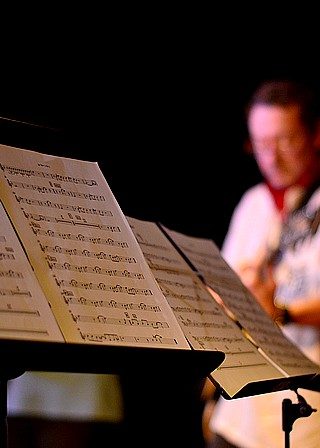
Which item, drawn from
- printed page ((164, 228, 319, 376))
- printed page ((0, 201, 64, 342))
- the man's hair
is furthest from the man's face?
printed page ((0, 201, 64, 342))

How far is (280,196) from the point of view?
210 cm

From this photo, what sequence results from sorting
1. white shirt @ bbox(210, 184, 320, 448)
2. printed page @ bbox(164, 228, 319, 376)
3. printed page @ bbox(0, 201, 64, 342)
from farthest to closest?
white shirt @ bbox(210, 184, 320, 448)
printed page @ bbox(164, 228, 319, 376)
printed page @ bbox(0, 201, 64, 342)

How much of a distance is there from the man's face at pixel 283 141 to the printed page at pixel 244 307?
602 mm

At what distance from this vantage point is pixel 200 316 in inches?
49.3

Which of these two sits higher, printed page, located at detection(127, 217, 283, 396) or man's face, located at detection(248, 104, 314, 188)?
man's face, located at detection(248, 104, 314, 188)

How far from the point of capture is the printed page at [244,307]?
1.36 metres

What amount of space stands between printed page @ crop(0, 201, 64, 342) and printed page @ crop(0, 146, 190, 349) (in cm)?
2

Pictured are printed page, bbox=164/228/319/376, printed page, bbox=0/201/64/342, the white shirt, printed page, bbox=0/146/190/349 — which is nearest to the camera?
printed page, bbox=0/201/64/342

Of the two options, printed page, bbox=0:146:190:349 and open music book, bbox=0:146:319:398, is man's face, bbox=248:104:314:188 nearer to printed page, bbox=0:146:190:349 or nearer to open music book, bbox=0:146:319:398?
open music book, bbox=0:146:319:398

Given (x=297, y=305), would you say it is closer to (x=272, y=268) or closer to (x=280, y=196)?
(x=272, y=268)

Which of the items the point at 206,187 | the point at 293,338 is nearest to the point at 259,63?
the point at 206,187

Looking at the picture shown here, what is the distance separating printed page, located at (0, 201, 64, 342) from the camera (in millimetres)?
885

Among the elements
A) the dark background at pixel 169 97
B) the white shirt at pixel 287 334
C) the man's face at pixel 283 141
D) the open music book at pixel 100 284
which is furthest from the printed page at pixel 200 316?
the dark background at pixel 169 97

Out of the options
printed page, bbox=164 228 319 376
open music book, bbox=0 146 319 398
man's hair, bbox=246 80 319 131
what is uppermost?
man's hair, bbox=246 80 319 131
